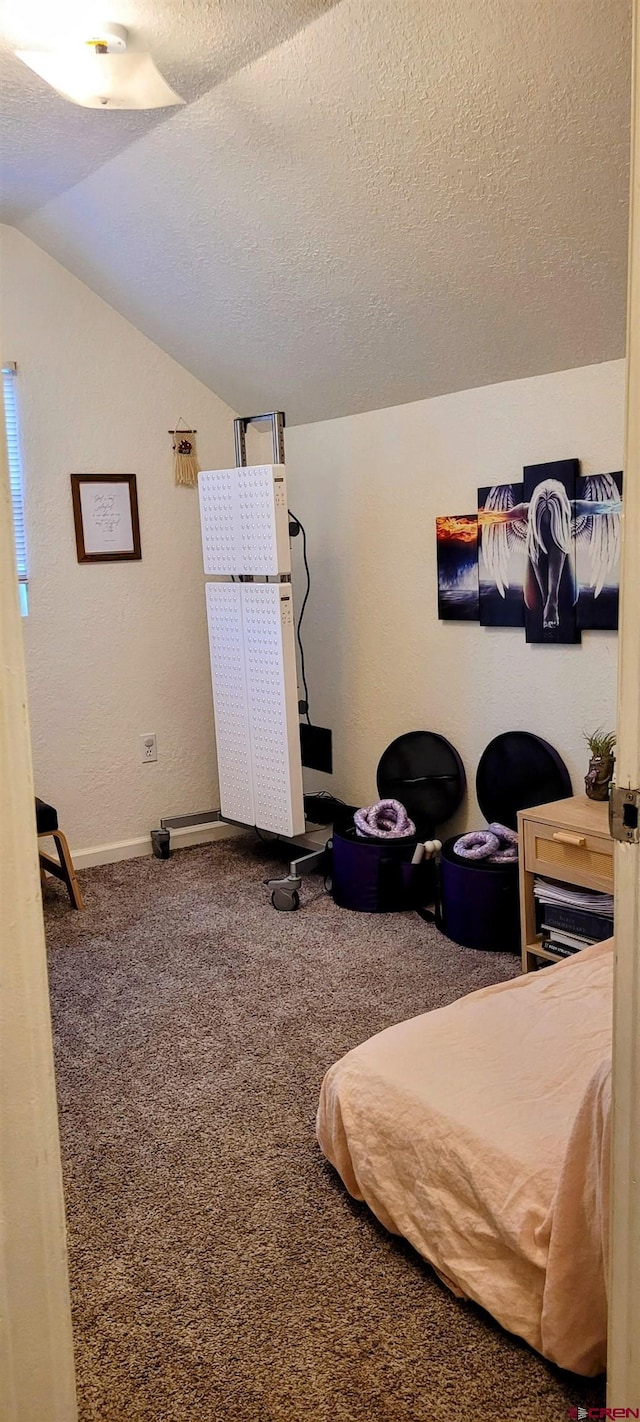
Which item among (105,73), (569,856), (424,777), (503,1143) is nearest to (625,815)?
(503,1143)

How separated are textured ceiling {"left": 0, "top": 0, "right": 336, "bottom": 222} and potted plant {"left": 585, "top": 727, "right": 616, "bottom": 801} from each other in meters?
2.02

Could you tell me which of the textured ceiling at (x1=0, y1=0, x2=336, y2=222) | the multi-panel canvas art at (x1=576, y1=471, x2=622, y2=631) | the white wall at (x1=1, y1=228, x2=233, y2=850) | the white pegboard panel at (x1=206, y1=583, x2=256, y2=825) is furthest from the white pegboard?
the textured ceiling at (x1=0, y1=0, x2=336, y2=222)

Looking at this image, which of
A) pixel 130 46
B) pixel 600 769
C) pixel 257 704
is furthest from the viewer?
pixel 257 704

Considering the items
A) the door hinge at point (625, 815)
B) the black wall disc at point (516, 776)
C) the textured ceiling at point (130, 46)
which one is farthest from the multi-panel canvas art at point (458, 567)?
the door hinge at point (625, 815)

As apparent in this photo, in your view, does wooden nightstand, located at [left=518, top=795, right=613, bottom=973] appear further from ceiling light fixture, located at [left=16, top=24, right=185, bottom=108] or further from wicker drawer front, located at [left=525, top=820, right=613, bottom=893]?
ceiling light fixture, located at [left=16, top=24, right=185, bottom=108]

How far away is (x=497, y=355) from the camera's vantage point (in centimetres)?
331

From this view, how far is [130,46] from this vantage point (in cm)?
258

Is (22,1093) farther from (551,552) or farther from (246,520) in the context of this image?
(246,520)

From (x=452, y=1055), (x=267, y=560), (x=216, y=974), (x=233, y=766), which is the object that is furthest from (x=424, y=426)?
(x=452, y=1055)

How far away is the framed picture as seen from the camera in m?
4.21

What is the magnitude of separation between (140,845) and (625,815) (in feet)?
11.5

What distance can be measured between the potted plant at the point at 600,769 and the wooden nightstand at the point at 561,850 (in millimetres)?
38

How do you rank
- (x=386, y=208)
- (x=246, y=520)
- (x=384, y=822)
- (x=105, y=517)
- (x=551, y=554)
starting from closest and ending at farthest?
(x=386, y=208), (x=551, y=554), (x=384, y=822), (x=246, y=520), (x=105, y=517)

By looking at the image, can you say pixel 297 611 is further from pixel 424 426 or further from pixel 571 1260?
pixel 571 1260
